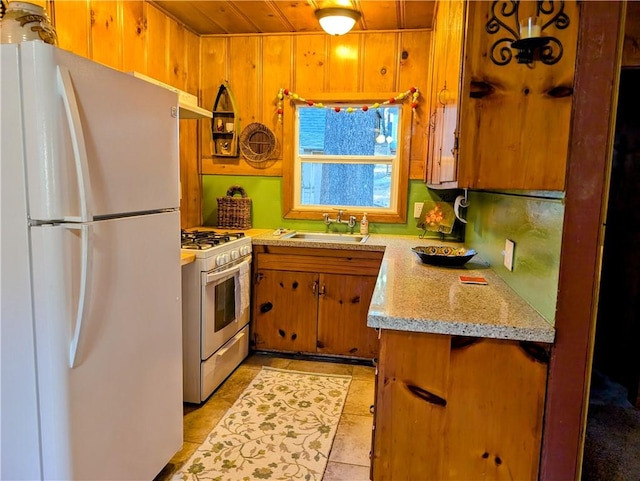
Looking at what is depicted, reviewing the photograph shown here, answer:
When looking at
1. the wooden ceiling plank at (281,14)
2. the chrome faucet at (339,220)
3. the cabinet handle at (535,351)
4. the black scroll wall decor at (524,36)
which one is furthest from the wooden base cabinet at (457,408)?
the wooden ceiling plank at (281,14)

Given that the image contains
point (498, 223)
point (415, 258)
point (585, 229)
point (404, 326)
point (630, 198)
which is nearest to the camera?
point (585, 229)

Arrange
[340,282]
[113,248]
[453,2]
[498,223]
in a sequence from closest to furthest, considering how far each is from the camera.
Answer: [113,248] < [453,2] < [498,223] < [340,282]

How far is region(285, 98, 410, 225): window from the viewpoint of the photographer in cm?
359

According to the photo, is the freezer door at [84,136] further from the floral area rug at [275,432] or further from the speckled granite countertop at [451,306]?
the floral area rug at [275,432]

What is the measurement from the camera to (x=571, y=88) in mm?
1295

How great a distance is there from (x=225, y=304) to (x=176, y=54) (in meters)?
2.04

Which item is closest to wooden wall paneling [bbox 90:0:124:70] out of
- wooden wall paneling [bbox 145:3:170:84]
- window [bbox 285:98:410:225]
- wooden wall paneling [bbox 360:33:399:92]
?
wooden wall paneling [bbox 145:3:170:84]

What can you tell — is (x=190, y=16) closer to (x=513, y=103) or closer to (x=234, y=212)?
(x=234, y=212)

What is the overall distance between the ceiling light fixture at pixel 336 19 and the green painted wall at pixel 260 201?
1.29 m

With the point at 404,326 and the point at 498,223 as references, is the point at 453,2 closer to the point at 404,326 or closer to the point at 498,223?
the point at 498,223

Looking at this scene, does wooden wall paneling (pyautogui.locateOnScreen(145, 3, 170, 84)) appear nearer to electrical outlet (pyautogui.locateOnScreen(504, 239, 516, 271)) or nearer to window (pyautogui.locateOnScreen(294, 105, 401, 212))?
window (pyautogui.locateOnScreen(294, 105, 401, 212))

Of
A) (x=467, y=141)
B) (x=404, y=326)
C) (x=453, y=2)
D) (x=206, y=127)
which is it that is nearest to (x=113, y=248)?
(x=404, y=326)

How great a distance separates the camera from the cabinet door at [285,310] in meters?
3.25

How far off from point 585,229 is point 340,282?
2037 mm
